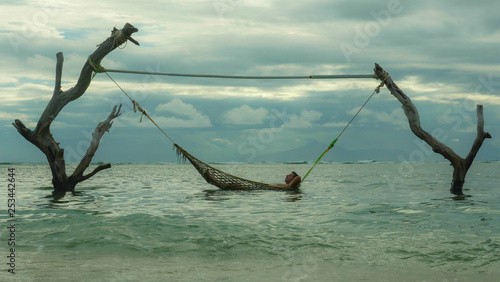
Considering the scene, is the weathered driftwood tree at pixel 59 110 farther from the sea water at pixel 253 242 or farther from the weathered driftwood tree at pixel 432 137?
the weathered driftwood tree at pixel 432 137

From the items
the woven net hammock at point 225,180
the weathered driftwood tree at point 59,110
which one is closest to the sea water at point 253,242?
the weathered driftwood tree at point 59,110

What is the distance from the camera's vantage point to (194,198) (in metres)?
12.2

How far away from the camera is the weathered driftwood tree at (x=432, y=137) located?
980cm

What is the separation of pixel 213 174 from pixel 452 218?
673 centimetres

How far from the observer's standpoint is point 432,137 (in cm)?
1012

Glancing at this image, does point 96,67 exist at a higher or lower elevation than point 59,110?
higher

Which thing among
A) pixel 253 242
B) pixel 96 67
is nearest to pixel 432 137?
pixel 253 242

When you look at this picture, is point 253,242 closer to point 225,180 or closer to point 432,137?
point 432,137

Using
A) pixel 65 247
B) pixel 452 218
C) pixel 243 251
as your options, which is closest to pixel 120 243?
pixel 65 247

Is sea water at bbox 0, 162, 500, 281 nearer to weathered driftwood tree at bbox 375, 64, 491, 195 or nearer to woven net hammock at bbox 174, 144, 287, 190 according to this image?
weathered driftwood tree at bbox 375, 64, 491, 195

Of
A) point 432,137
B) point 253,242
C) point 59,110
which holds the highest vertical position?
point 59,110

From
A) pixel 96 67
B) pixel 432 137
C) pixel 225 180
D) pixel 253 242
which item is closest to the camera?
pixel 253 242

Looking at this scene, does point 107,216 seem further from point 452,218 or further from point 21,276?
point 452,218

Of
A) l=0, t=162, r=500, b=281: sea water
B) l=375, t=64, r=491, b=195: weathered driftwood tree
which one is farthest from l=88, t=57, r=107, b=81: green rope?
l=375, t=64, r=491, b=195: weathered driftwood tree
